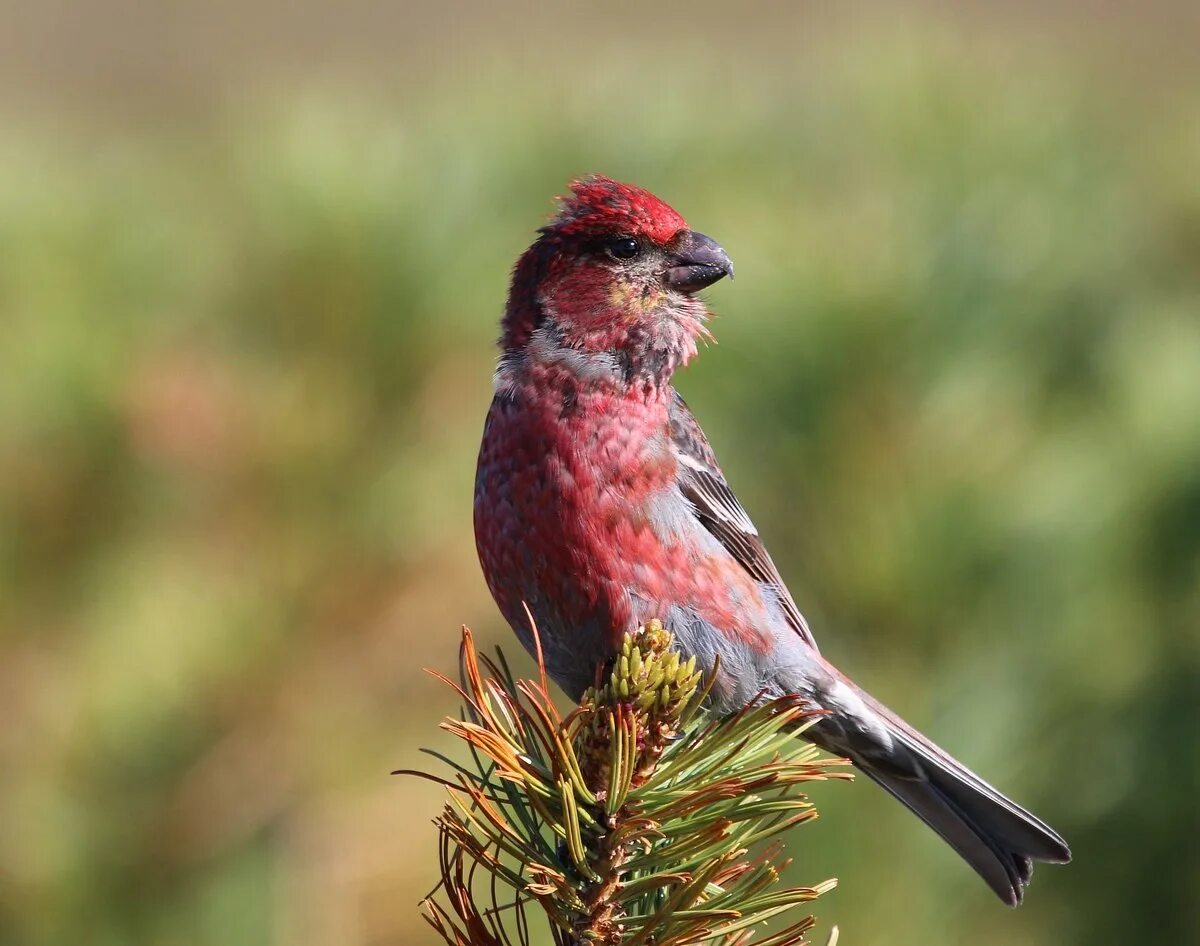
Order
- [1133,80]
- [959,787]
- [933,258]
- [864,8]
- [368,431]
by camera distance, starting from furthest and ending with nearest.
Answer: [864,8] < [1133,80] < [933,258] < [368,431] < [959,787]

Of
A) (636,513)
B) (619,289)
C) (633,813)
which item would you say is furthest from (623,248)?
(633,813)

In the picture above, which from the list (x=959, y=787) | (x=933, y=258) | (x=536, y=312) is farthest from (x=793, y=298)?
(x=959, y=787)

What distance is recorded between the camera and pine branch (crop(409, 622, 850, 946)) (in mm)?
1611

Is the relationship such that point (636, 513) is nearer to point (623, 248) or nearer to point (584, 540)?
point (584, 540)

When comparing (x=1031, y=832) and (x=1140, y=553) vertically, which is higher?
(x=1140, y=553)

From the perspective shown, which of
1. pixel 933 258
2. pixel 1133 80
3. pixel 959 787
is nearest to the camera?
pixel 959 787

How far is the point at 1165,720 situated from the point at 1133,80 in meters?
5.58

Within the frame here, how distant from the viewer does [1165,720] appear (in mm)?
3895

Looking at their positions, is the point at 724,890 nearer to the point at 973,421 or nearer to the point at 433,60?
the point at 973,421

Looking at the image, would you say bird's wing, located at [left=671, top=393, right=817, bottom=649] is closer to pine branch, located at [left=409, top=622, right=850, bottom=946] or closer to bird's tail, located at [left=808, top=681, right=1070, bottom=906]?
bird's tail, located at [left=808, top=681, right=1070, bottom=906]

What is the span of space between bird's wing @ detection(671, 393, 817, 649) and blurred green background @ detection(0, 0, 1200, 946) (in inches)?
28.1

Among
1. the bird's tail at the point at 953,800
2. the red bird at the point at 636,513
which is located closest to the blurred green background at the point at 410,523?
the bird's tail at the point at 953,800

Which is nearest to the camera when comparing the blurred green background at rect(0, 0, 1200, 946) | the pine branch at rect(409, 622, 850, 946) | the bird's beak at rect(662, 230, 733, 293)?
the pine branch at rect(409, 622, 850, 946)

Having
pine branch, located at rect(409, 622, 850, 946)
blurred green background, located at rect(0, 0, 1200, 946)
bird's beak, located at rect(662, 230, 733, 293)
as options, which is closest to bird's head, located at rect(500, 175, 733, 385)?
bird's beak, located at rect(662, 230, 733, 293)
